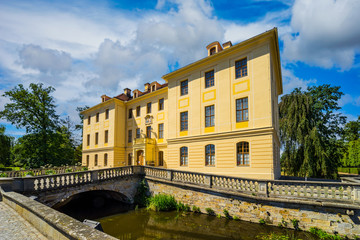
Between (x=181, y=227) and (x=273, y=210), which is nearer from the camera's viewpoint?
(x=273, y=210)

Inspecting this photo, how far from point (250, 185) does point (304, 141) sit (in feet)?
37.6


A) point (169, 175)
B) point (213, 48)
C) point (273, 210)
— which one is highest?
point (213, 48)

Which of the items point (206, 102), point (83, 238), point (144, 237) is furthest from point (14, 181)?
point (206, 102)

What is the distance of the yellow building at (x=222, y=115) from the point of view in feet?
45.0

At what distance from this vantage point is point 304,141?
18.4 meters

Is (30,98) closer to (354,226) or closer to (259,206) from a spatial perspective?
(259,206)

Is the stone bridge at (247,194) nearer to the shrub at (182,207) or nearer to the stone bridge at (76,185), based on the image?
the stone bridge at (76,185)

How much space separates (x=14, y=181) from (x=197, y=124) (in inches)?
501

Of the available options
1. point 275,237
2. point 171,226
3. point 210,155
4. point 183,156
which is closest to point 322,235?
point 275,237

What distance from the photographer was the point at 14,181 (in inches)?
376

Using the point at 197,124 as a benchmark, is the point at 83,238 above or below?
below

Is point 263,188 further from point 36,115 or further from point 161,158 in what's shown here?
point 36,115

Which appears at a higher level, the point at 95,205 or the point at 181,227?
the point at 181,227

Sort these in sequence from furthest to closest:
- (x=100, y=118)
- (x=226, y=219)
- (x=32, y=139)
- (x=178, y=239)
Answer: (x=100, y=118) < (x=32, y=139) < (x=226, y=219) < (x=178, y=239)
